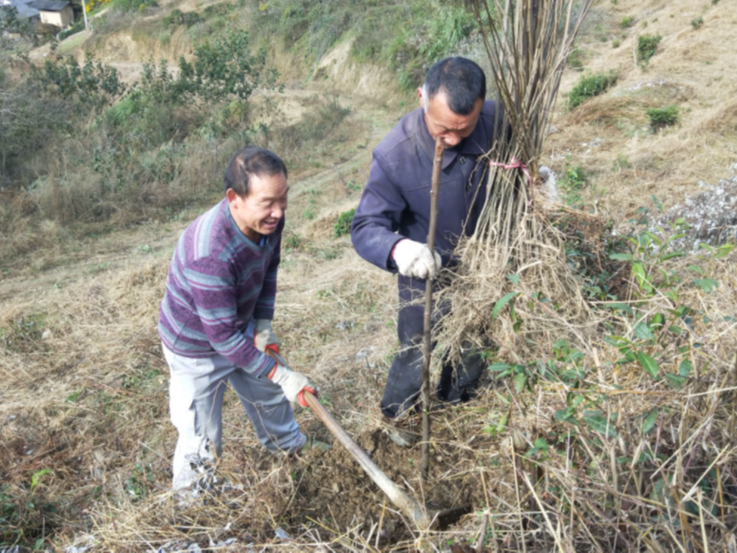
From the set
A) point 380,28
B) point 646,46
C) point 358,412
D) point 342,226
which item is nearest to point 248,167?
point 358,412

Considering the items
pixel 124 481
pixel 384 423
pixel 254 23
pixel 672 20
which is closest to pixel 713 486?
pixel 384 423

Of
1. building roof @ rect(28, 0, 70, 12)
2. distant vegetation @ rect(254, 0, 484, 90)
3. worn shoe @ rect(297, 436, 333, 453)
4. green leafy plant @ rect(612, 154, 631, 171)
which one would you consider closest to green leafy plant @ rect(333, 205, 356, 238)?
green leafy plant @ rect(612, 154, 631, 171)

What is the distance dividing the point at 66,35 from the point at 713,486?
124ft

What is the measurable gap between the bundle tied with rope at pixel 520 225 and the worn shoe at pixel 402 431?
0.64m

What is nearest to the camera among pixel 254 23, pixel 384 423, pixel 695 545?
pixel 695 545

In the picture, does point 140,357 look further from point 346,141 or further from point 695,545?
point 346,141

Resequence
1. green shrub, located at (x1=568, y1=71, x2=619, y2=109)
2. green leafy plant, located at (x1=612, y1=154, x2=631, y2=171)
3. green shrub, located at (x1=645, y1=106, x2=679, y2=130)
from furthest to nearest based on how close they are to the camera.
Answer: green shrub, located at (x1=568, y1=71, x2=619, y2=109) < green shrub, located at (x1=645, y1=106, x2=679, y2=130) < green leafy plant, located at (x1=612, y1=154, x2=631, y2=171)

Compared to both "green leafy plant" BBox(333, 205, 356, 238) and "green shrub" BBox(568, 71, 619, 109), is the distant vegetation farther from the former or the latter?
"green leafy plant" BBox(333, 205, 356, 238)

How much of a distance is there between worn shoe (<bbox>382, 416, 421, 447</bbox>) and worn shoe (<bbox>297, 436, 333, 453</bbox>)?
0.33m

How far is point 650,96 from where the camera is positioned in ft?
24.7

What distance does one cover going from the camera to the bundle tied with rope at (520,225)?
182 cm

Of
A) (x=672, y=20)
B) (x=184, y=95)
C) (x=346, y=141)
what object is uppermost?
(x=672, y=20)

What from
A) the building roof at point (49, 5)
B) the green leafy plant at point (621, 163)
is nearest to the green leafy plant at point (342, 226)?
the green leafy plant at point (621, 163)

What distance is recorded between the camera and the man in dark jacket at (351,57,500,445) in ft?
6.15
